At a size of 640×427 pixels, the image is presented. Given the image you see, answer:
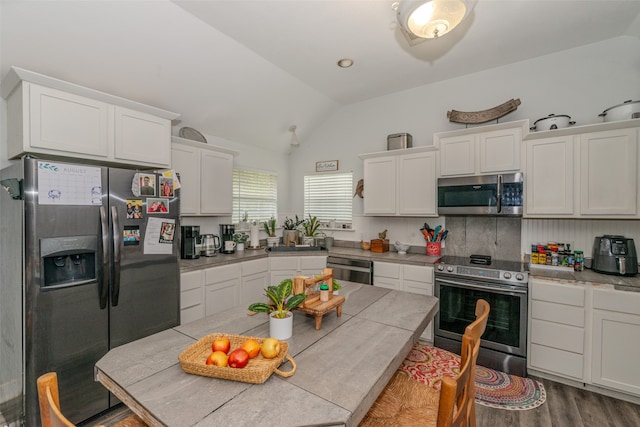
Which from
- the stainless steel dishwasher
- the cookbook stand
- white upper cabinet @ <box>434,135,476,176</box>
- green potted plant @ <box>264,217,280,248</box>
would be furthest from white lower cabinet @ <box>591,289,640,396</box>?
green potted plant @ <box>264,217,280,248</box>

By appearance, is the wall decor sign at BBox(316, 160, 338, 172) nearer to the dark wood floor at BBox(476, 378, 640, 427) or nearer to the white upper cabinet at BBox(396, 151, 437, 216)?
the white upper cabinet at BBox(396, 151, 437, 216)

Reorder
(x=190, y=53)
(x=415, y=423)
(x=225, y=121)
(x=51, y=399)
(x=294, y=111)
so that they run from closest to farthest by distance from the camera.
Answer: (x=51, y=399) → (x=415, y=423) → (x=190, y=53) → (x=225, y=121) → (x=294, y=111)

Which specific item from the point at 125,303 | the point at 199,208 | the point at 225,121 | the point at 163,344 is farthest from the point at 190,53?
the point at 163,344

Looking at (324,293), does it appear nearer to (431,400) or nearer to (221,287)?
(431,400)

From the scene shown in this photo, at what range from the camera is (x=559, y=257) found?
8.82 ft

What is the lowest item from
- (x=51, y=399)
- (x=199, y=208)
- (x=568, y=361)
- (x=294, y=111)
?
(x=568, y=361)

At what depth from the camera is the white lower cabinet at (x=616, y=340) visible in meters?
2.10

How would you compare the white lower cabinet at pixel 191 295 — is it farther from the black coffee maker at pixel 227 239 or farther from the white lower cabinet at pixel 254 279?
the black coffee maker at pixel 227 239

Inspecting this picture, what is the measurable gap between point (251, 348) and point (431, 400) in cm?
90

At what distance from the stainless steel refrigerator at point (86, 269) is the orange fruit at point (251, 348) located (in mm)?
1499

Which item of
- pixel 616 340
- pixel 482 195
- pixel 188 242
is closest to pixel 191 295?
pixel 188 242

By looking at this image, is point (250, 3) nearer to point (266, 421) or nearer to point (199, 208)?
point (199, 208)

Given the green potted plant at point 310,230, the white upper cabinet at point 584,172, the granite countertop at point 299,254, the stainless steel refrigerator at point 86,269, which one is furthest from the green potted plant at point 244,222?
the white upper cabinet at point 584,172

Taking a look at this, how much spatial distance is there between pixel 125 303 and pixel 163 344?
112cm
